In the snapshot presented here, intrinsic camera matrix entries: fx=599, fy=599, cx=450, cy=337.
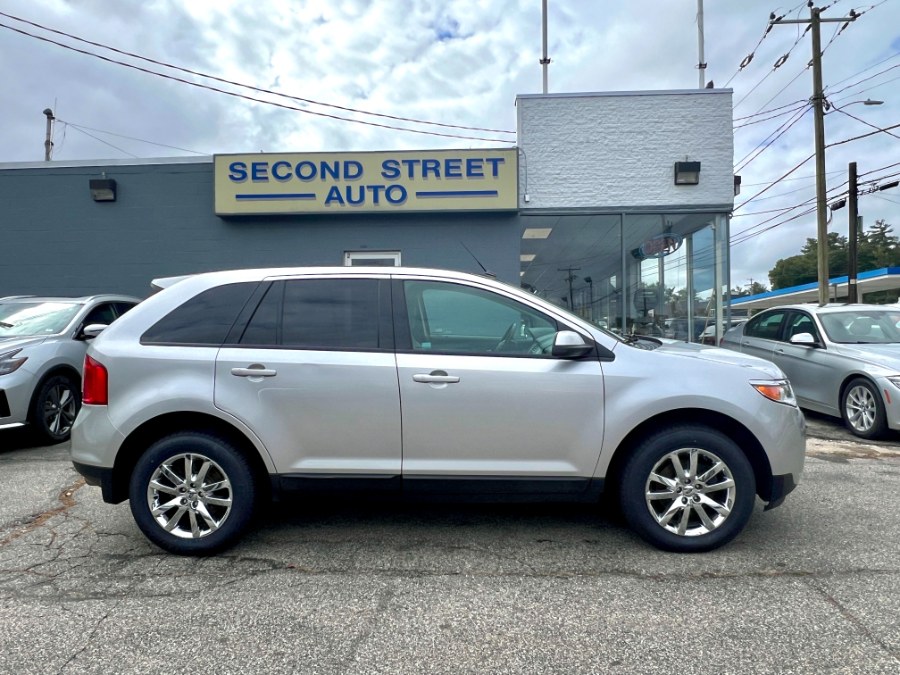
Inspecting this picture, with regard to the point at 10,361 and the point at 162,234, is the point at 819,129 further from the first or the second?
the point at 10,361

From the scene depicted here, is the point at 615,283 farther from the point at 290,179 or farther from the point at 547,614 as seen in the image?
the point at 547,614

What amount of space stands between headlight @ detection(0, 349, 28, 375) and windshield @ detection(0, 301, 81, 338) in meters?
0.64

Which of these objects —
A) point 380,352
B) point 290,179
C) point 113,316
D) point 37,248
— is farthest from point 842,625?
point 37,248

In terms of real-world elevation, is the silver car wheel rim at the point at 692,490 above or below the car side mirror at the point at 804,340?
below

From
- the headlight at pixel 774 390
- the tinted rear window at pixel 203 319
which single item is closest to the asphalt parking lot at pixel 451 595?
the headlight at pixel 774 390

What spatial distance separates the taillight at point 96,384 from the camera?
3.47m

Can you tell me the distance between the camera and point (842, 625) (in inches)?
106

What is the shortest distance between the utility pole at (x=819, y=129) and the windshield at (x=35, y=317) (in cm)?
1565

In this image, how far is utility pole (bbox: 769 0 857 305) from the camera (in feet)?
48.8

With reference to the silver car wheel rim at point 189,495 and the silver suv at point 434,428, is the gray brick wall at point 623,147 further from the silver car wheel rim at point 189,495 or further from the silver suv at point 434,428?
the silver car wheel rim at point 189,495

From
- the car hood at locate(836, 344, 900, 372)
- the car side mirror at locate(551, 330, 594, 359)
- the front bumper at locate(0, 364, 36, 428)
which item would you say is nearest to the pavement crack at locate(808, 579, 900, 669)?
the car side mirror at locate(551, 330, 594, 359)

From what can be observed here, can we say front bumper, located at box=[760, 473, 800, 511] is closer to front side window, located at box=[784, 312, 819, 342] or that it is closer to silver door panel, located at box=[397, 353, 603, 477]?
silver door panel, located at box=[397, 353, 603, 477]

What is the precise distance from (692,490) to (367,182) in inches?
325

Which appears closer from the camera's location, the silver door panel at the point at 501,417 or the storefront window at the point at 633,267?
the silver door panel at the point at 501,417
